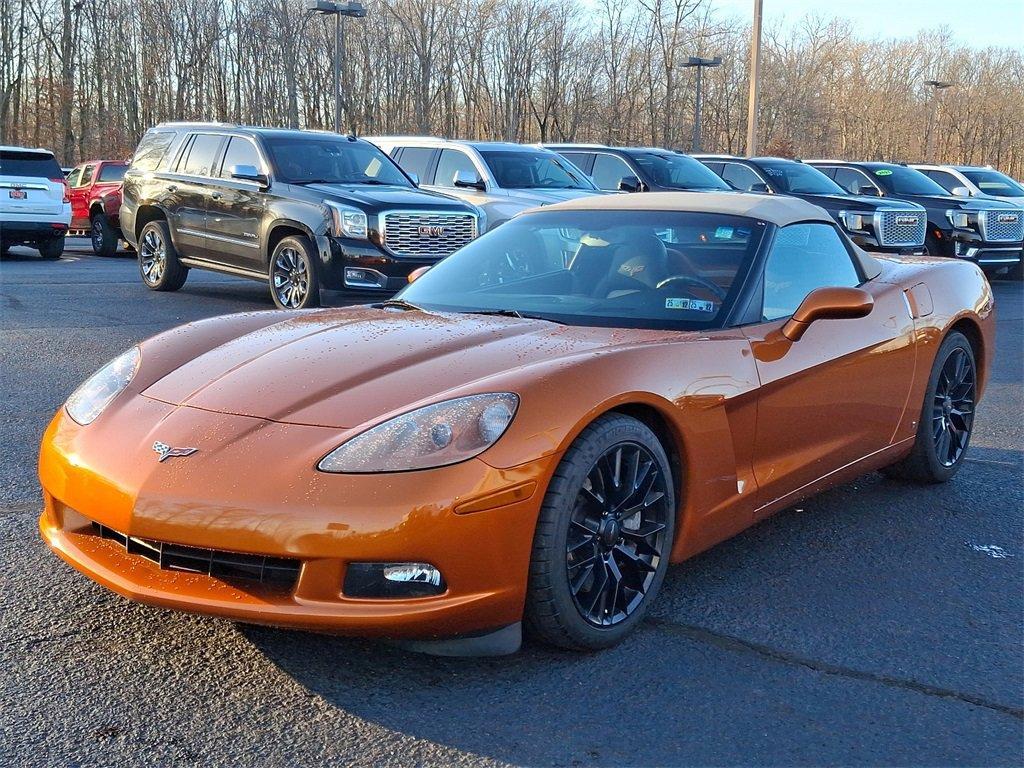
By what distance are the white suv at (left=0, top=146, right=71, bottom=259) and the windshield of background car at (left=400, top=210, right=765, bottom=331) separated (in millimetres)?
15366

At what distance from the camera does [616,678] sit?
322 centimetres

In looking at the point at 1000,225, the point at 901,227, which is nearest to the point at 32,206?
the point at 901,227

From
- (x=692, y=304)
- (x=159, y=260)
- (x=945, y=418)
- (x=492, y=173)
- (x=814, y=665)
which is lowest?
(x=814, y=665)

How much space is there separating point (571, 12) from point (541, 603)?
57.8m

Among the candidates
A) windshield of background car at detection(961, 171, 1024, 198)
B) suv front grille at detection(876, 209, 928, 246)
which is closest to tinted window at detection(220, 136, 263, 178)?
suv front grille at detection(876, 209, 928, 246)

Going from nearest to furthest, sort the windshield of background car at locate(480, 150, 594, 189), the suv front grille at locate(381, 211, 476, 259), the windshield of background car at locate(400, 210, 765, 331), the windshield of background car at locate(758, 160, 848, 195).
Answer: the windshield of background car at locate(400, 210, 765, 331) → the suv front grille at locate(381, 211, 476, 259) → the windshield of background car at locate(480, 150, 594, 189) → the windshield of background car at locate(758, 160, 848, 195)

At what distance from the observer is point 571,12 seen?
57688 millimetres

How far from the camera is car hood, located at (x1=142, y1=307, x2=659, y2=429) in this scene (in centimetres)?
334

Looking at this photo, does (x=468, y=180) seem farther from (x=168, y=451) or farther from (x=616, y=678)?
(x=616, y=678)

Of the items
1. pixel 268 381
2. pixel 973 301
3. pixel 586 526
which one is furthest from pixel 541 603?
pixel 973 301

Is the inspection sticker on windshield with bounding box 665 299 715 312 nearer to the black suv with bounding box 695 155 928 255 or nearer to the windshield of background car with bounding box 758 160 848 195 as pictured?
the black suv with bounding box 695 155 928 255

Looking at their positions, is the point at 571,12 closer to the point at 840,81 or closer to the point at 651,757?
the point at 840,81

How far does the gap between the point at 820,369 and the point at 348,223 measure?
7279 mm

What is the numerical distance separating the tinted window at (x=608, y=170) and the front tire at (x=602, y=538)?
14.3m
